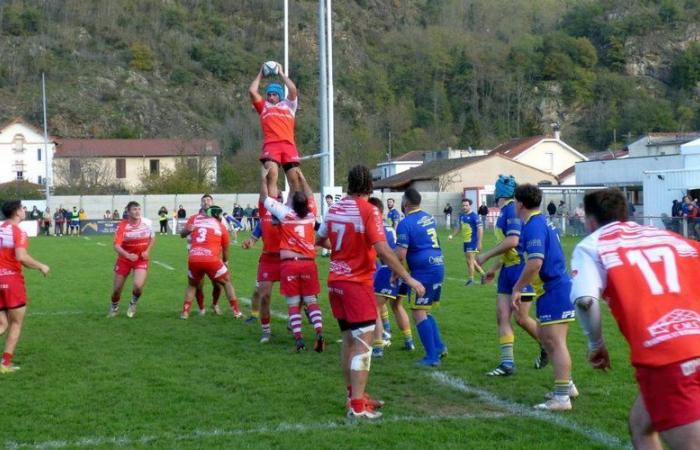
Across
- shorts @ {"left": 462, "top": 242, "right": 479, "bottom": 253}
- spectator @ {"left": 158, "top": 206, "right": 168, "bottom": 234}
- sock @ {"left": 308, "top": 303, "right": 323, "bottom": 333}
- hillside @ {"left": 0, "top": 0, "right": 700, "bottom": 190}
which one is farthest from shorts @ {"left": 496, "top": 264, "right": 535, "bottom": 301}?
hillside @ {"left": 0, "top": 0, "right": 700, "bottom": 190}

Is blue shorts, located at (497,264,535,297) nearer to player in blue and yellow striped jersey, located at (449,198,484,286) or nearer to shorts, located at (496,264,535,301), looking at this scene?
shorts, located at (496,264,535,301)

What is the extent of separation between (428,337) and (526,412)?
2152 mm

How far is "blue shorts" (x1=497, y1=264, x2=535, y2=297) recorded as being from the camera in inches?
355

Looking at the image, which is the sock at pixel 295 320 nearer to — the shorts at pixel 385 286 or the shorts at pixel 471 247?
the shorts at pixel 385 286

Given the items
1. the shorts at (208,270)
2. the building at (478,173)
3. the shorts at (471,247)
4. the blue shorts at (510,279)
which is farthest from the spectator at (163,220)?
the blue shorts at (510,279)

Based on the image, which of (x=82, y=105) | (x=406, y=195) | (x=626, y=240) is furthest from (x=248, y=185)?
(x=626, y=240)

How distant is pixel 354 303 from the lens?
7.73m

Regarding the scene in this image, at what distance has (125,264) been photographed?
14.4m

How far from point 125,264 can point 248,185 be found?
60383 mm

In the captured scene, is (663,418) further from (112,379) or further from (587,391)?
(112,379)

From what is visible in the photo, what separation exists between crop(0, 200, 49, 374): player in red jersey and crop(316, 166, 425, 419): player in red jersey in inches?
152

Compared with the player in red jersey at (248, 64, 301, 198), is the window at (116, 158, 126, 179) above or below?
above

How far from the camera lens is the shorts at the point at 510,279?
902 centimetres

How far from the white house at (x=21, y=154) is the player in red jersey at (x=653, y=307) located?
93013 mm
